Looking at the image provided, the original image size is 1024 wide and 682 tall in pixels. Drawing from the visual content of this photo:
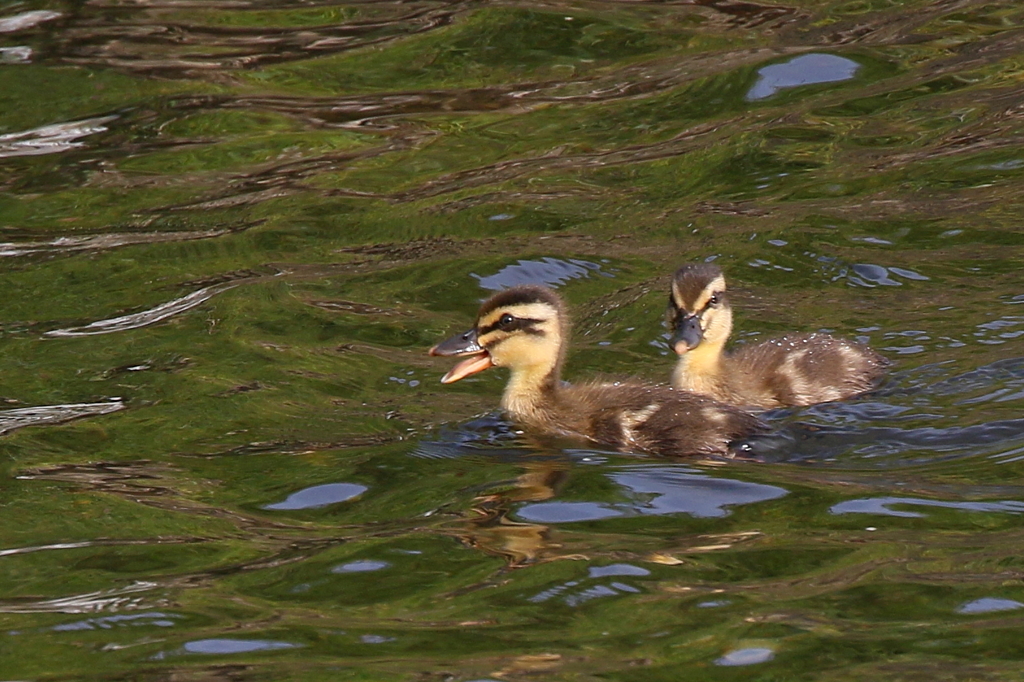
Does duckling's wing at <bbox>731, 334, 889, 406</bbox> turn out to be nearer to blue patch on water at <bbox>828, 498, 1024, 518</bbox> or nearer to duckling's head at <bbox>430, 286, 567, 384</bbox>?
duckling's head at <bbox>430, 286, 567, 384</bbox>

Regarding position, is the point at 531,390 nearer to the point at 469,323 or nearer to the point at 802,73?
the point at 469,323

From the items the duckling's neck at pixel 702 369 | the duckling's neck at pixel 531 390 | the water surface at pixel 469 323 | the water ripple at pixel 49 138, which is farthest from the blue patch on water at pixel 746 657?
the water ripple at pixel 49 138

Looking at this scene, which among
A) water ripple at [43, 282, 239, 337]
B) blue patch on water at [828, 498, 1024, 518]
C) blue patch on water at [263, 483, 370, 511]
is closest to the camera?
blue patch on water at [828, 498, 1024, 518]

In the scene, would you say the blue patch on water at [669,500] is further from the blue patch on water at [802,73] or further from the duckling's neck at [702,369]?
the blue patch on water at [802,73]

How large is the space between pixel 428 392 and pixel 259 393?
0.67m

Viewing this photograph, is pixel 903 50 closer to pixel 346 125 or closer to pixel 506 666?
pixel 346 125

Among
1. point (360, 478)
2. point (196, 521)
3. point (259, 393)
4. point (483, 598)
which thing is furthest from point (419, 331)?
point (483, 598)

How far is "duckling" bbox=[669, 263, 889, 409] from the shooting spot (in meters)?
6.37

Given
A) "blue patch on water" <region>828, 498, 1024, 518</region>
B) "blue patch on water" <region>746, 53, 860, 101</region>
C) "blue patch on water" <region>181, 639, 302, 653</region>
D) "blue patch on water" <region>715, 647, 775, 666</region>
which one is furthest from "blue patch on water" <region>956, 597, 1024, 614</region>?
"blue patch on water" <region>746, 53, 860, 101</region>

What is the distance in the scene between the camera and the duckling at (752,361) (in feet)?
20.9

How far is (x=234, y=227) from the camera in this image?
28.7 feet

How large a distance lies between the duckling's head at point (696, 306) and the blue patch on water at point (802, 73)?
11.8 ft

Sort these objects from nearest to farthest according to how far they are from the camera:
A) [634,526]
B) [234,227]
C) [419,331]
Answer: [634,526] < [419,331] < [234,227]

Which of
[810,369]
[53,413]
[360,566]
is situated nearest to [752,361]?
[810,369]
